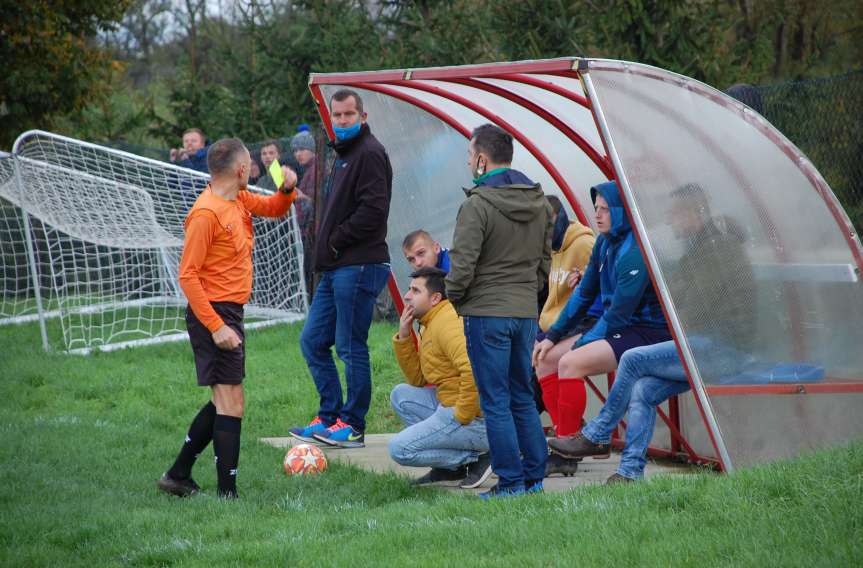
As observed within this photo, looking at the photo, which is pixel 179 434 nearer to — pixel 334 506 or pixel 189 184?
pixel 334 506

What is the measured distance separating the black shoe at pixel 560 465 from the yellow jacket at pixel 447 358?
0.62 metres

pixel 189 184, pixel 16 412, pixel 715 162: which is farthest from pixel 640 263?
pixel 189 184

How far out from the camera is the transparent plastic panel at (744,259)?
5.75 meters

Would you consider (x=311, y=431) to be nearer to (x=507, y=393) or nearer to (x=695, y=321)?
(x=507, y=393)

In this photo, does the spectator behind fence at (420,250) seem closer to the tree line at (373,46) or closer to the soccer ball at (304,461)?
the soccer ball at (304,461)

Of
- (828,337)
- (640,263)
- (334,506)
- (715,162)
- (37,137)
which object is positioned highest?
(37,137)

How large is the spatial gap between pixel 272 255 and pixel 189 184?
148 centimetres

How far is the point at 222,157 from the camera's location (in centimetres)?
607

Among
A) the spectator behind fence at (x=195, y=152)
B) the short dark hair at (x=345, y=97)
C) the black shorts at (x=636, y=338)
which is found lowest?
the black shorts at (x=636, y=338)

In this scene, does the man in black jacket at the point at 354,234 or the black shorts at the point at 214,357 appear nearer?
the black shorts at the point at 214,357

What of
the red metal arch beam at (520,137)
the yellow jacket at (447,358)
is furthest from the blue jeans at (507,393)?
the red metal arch beam at (520,137)

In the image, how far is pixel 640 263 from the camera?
6.27m

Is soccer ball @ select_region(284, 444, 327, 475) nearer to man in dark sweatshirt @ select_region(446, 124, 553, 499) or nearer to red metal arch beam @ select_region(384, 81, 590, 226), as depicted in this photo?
man in dark sweatshirt @ select_region(446, 124, 553, 499)

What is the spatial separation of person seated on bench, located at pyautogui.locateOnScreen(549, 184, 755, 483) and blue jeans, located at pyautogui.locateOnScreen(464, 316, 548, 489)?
1.68 feet
